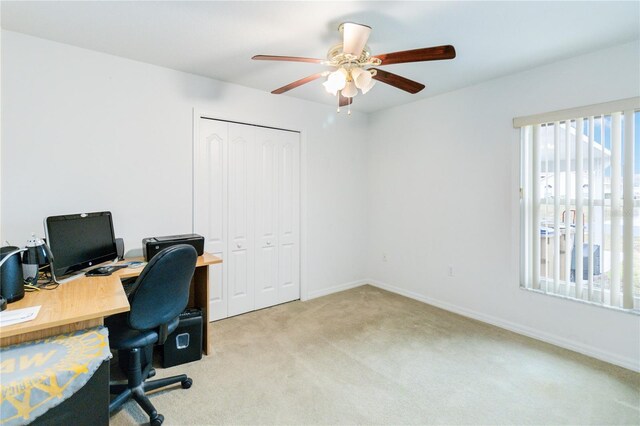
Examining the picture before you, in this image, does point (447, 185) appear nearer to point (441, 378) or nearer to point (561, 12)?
point (561, 12)

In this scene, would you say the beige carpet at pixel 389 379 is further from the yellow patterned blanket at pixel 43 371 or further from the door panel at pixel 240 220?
the yellow patterned blanket at pixel 43 371

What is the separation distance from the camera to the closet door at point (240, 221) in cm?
321

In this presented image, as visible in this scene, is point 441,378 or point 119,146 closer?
point 441,378

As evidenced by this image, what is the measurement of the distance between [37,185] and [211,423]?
2.09 m

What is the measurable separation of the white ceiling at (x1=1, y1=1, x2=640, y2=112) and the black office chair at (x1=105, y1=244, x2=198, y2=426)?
1.52 meters

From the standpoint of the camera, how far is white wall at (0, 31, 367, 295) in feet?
7.16

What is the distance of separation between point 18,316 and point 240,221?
2032mm

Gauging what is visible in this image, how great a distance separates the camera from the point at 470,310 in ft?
10.7

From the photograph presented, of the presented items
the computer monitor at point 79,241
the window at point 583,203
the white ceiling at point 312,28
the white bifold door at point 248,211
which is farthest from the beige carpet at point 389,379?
the white ceiling at point 312,28

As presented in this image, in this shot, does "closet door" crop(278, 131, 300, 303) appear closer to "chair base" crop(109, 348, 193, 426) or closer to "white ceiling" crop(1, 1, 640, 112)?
"white ceiling" crop(1, 1, 640, 112)

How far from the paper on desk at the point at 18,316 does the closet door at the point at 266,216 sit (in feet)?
6.94

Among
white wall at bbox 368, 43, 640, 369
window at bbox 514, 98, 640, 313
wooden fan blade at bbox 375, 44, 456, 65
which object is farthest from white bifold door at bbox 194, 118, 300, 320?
window at bbox 514, 98, 640, 313

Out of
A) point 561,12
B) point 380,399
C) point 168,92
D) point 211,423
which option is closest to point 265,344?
point 211,423

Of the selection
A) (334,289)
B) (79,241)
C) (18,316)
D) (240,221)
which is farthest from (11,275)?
(334,289)
